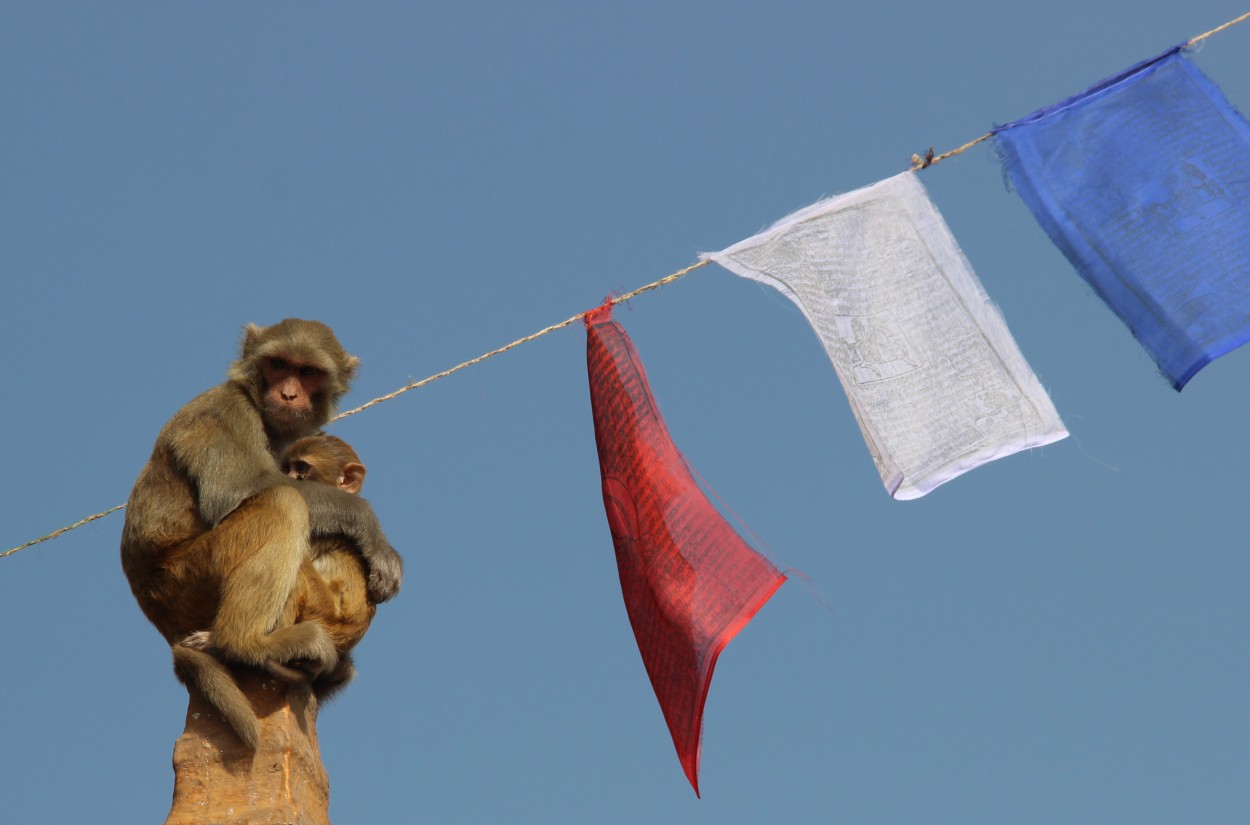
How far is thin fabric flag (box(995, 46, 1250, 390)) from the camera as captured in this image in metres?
7.64

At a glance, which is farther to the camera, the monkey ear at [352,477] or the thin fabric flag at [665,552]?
the thin fabric flag at [665,552]

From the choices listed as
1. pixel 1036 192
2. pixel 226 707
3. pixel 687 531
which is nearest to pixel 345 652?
pixel 226 707

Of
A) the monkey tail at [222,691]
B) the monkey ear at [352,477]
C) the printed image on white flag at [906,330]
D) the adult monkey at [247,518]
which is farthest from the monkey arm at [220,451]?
the printed image on white flag at [906,330]

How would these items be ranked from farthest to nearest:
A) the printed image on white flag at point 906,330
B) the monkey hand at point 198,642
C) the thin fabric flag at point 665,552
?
1. the thin fabric flag at point 665,552
2. the printed image on white flag at point 906,330
3. the monkey hand at point 198,642

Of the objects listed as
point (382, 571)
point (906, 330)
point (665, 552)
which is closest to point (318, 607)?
point (382, 571)

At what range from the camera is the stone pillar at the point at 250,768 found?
21.5 ft

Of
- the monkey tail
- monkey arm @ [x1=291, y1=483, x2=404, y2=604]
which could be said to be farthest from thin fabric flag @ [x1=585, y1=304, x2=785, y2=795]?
the monkey tail

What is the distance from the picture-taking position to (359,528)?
713 centimetres

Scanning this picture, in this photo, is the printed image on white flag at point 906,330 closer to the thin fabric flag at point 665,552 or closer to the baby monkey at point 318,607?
the thin fabric flag at point 665,552

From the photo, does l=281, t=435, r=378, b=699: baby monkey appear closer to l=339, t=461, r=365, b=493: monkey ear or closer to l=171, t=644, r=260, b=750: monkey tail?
l=339, t=461, r=365, b=493: monkey ear

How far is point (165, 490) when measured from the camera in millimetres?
7062

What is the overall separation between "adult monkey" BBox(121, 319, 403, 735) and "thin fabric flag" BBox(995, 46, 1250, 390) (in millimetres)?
3082

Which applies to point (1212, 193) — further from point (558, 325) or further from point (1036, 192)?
point (558, 325)

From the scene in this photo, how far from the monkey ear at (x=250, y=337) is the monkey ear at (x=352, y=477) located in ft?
1.96
